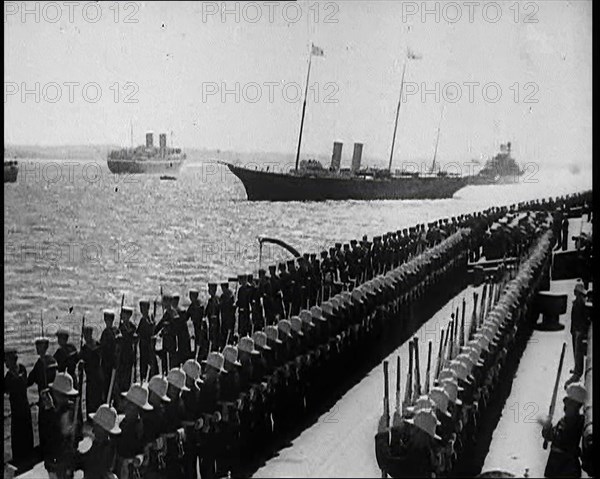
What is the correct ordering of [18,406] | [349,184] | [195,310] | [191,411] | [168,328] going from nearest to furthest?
[191,411], [18,406], [168,328], [195,310], [349,184]

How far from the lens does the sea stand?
21656mm

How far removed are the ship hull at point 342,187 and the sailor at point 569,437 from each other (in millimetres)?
13467

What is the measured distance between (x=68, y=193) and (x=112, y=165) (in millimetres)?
42334

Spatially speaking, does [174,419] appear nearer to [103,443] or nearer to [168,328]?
[103,443]

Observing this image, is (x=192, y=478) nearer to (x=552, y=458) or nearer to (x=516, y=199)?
(x=552, y=458)

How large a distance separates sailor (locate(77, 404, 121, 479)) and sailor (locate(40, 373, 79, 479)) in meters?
0.53

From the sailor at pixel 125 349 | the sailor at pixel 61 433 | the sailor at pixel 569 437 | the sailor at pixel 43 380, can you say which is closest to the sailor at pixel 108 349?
the sailor at pixel 125 349

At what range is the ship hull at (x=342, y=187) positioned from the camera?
800 inches

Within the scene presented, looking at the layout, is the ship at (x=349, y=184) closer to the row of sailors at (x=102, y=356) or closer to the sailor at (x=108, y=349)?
the row of sailors at (x=102, y=356)

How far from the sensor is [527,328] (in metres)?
7.91

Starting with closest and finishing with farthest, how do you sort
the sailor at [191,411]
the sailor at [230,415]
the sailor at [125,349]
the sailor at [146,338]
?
the sailor at [191,411] < the sailor at [230,415] < the sailor at [125,349] < the sailor at [146,338]

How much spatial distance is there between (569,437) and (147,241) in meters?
32.4

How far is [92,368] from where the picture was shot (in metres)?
6.21

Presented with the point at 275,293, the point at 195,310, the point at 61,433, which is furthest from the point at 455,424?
the point at 275,293
